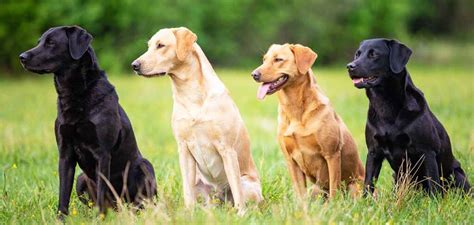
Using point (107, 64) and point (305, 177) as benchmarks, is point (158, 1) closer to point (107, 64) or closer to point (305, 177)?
point (107, 64)

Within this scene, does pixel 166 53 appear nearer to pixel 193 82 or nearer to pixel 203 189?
Answer: pixel 193 82

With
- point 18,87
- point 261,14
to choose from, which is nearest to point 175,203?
point 18,87

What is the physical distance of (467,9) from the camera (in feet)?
167

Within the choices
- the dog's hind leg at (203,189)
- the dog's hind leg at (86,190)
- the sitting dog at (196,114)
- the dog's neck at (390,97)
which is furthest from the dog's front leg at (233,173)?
the dog's neck at (390,97)

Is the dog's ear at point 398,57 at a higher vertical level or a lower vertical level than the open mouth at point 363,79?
higher

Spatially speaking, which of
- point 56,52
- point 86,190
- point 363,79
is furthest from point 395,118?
point 56,52

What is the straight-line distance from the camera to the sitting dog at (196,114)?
570 centimetres

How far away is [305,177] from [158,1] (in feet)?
86.4

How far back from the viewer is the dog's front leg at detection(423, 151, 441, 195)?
591 cm

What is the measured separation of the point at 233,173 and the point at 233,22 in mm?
32442

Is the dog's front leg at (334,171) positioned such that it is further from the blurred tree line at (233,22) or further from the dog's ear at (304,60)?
the blurred tree line at (233,22)

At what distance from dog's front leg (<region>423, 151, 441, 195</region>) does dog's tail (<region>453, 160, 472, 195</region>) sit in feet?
1.34

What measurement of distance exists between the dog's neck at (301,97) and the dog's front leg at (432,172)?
1020 mm

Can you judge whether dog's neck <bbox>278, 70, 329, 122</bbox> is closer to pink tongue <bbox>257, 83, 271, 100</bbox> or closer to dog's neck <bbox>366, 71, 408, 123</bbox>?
pink tongue <bbox>257, 83, 271, 100</bbox>
